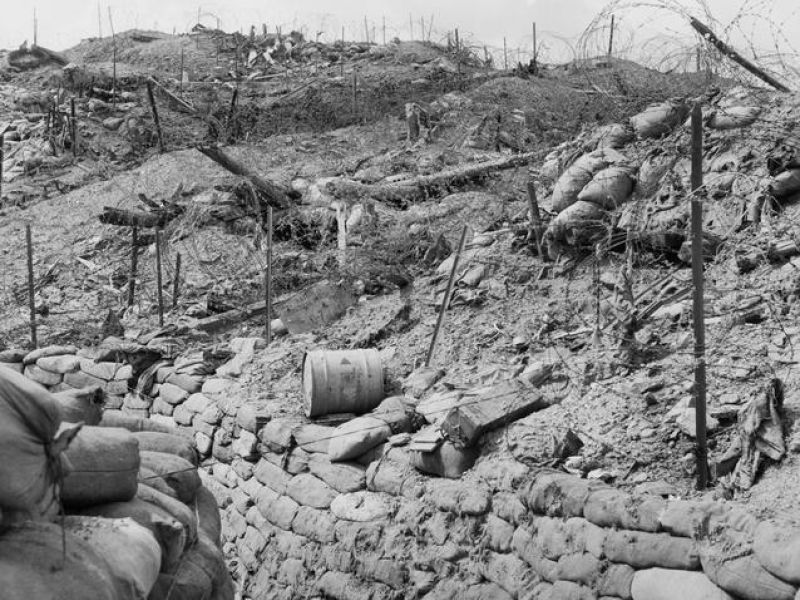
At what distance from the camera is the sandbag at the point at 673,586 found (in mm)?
4805

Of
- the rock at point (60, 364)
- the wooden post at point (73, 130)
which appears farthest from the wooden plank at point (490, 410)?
the wooden post at point (73, 130)

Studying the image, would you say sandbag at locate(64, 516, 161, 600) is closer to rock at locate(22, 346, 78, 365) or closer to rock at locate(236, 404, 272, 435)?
rock at locate(236, 404, 272, 435)

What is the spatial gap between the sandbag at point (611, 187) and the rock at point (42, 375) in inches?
229

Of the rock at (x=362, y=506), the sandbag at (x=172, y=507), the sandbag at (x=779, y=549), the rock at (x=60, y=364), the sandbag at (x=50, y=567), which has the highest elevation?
the sandbag at (x=50, y=567)

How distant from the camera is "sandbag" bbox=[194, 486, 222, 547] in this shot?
17.4 ft

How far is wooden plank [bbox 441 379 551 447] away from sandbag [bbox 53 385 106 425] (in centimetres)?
257

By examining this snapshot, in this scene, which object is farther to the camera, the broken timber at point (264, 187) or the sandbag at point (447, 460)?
the broken timber at point (264, 187)

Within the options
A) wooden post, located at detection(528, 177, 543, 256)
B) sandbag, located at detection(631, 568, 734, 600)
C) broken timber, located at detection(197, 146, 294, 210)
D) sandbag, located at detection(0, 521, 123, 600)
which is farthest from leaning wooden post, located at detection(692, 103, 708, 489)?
broken timber, located at detection(197, 146, 294, 210)

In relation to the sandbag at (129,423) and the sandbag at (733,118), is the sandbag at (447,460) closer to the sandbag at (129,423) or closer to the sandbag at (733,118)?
the sandbag at (129,423)

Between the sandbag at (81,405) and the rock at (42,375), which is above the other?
the sandbag at (81,405)

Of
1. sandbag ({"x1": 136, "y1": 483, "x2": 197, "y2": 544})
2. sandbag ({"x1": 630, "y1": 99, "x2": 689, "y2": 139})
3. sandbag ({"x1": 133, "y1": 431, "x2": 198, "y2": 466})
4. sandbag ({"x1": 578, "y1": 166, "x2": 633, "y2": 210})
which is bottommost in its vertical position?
sandbag ({"x1": 133, "y1": 431, "x2": 198, "y2": 466})

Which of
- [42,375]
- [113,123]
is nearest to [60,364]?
[42,375]

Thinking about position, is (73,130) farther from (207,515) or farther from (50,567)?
(50,567)

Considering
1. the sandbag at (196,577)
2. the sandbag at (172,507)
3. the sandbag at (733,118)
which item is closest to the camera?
the sandbag at (196,577)
